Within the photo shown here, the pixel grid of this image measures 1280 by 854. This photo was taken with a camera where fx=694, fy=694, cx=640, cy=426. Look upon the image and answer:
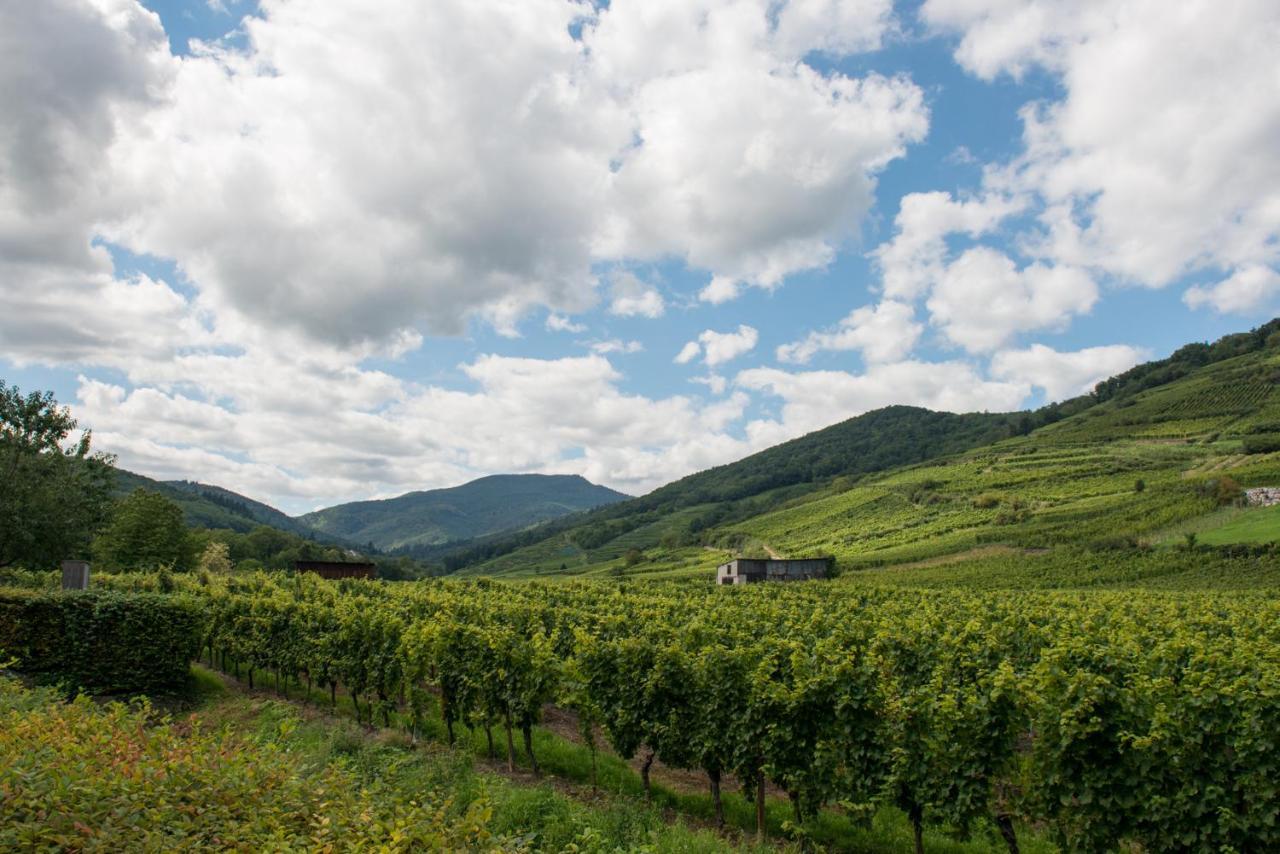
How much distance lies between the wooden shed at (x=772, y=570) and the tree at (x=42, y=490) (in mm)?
55304

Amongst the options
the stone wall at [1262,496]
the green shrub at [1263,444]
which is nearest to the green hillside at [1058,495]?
the green shrub at [1263,444]

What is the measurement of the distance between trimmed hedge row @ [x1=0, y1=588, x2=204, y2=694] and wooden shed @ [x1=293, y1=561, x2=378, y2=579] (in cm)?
3289

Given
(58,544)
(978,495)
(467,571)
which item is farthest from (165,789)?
(467,571)

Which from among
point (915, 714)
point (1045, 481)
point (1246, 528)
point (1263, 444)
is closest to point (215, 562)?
point (915, 714)

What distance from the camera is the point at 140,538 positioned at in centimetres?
6300

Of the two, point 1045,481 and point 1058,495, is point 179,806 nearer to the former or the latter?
point 1058,495

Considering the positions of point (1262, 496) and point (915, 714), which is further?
point (1262, 496)

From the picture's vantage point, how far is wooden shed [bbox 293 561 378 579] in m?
53.0

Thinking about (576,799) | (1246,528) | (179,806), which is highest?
(1246,528)

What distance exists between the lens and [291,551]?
12012 cm

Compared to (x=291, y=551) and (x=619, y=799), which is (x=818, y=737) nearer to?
(x=619, y=799)

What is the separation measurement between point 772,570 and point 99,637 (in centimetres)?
6530

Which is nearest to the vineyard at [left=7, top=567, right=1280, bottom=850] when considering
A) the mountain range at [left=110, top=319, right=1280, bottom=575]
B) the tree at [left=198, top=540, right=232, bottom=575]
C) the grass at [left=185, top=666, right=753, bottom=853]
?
the grass at [left=185, top=666, right=753, bottom=853]

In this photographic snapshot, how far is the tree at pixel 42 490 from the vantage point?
135ft
